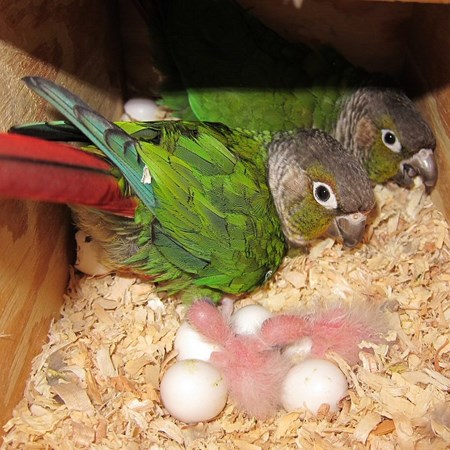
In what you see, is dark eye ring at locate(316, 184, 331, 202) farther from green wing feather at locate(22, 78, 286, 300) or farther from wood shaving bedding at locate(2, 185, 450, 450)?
wood shaving bedding at locate(2, 185, 450, 450)

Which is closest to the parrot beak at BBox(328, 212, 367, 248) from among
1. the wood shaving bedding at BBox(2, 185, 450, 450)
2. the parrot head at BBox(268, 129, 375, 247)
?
the parrot head at BBox(268, 129, 375, 247)

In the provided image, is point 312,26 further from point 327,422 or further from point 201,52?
point 327,422

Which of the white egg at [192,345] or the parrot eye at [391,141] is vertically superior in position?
the parrot eye at [391,141]

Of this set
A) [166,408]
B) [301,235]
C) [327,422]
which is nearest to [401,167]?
[301,235]

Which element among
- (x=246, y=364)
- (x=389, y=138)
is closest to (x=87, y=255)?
(x=246, y=364)

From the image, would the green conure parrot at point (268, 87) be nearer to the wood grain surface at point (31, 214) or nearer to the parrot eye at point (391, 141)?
the parrot eye at point (391, 141)

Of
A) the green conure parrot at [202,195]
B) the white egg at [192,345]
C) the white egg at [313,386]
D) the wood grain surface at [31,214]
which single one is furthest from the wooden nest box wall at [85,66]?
the white egg at [313,386]
